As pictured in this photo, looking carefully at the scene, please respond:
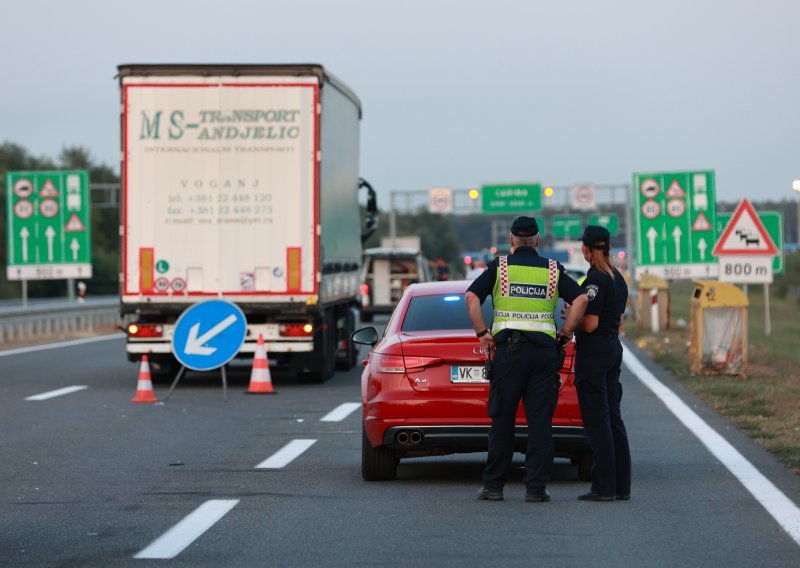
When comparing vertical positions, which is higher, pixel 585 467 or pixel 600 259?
pixel 600 259

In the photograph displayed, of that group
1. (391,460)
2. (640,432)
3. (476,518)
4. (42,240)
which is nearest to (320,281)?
→ (640,432)

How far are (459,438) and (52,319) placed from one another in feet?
97.0

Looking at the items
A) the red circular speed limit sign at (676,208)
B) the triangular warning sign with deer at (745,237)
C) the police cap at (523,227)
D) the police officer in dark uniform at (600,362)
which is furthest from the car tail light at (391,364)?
the red circular speed limit sign at (676,208)

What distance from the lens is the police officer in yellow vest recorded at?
9.92 m

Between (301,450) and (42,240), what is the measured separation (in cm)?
2901

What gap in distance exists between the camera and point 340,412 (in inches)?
671

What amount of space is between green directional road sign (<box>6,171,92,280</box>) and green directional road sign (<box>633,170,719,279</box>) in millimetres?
13373

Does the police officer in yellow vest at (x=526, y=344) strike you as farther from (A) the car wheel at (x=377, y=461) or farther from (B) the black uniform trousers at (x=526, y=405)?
(A) the car wheel at (x=377, y=461)

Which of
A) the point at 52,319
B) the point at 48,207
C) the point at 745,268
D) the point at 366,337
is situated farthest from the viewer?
the point at 48,207

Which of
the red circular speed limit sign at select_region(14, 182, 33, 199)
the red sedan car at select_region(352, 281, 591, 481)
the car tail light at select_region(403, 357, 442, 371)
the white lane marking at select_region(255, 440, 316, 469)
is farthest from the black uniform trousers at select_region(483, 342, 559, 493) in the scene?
the red circular speed limit sign at select_region(14, 182, 33, 199)

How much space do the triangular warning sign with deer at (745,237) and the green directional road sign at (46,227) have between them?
2008 cm

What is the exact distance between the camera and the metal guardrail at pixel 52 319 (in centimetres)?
3512

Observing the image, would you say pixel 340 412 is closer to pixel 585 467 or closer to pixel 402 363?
pixel 585 467

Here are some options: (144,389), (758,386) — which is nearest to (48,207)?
(144,389)
